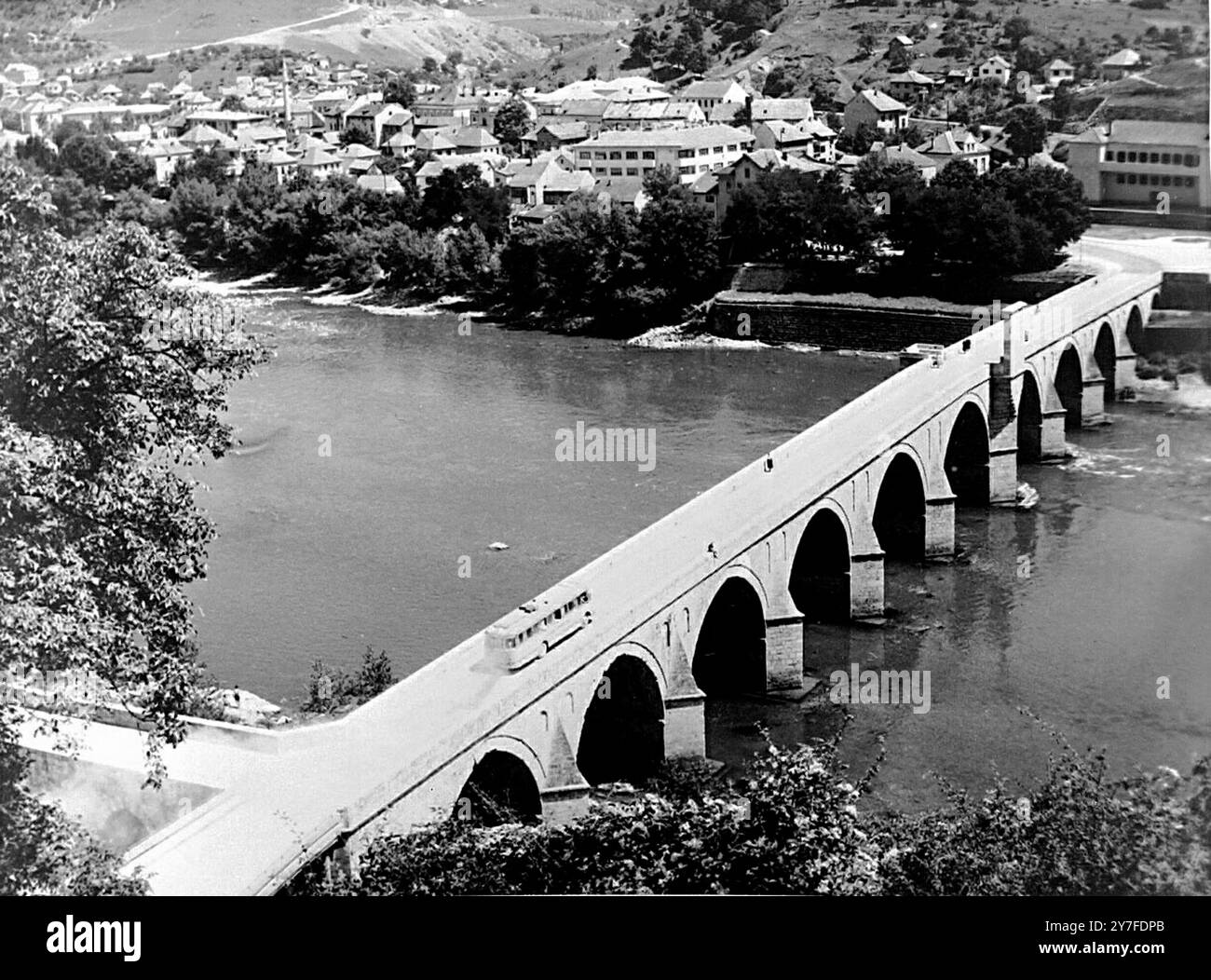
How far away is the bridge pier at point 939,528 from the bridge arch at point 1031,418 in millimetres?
6464

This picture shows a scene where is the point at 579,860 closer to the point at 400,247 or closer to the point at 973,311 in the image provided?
the point at 973,311

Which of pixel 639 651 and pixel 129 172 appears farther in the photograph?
pixel 129 172

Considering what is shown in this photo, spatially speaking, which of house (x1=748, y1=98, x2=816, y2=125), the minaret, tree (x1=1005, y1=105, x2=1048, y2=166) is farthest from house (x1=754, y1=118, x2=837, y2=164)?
the minaret

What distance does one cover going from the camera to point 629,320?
54.4m

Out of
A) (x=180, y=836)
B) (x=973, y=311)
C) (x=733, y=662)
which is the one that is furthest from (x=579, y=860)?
(x=973, y=311)

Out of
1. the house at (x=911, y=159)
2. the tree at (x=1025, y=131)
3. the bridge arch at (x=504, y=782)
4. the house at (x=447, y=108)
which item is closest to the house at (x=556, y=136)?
the house at (x=447, y=108)

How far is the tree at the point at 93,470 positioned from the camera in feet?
39.2

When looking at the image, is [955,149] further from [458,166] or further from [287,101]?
[287,101]

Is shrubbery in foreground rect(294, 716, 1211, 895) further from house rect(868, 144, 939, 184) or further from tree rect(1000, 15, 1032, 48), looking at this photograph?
house rect(868, 144, 939, 184)

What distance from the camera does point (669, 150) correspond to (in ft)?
202

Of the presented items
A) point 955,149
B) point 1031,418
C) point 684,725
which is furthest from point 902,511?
point 955,149

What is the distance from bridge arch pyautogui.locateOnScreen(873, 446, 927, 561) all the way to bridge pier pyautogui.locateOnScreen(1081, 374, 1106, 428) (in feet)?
34.2

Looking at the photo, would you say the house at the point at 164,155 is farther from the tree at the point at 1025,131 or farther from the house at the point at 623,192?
the tree at the point at 1025,131

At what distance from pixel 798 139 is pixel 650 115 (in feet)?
27.2
